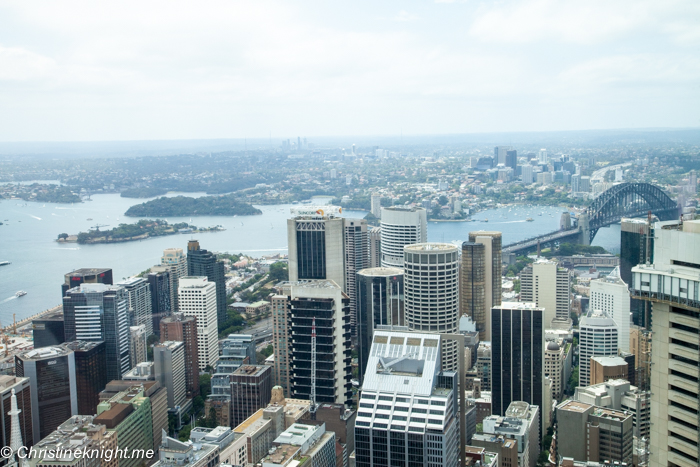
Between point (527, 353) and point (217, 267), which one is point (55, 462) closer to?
point (527, 353)

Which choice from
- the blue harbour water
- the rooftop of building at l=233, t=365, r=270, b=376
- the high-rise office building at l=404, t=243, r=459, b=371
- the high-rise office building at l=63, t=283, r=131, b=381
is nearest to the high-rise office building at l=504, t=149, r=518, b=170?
the blue harbour water

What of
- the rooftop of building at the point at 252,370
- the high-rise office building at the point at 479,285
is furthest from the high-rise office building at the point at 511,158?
the rooftop of building at the point at 252,370

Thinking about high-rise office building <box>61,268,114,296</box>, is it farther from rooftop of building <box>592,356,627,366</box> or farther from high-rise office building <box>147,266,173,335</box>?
rooftop of building <box>592,356,627,366</box>

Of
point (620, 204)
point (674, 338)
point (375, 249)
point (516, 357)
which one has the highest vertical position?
point (674, 338)

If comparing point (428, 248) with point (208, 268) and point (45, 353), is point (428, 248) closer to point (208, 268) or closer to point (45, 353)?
point (45, 353)

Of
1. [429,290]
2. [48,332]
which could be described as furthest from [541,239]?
[48,332]

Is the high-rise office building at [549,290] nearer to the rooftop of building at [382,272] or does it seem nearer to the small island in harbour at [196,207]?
the rooftop of building at [382,272]

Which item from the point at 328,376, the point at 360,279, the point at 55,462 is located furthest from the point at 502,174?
the point at 55,462
